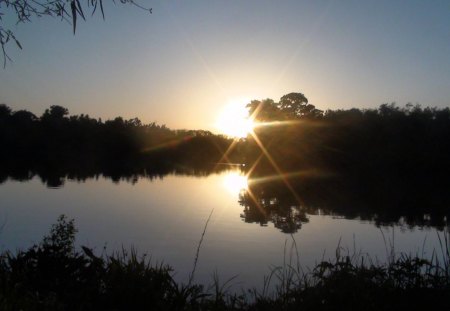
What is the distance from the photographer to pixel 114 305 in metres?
4.21

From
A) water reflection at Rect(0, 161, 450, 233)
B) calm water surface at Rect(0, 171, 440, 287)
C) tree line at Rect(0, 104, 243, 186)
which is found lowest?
calm water surface at Rect(0, 171, 440, 287)

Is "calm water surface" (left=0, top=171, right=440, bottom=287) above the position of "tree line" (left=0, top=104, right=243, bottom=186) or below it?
below

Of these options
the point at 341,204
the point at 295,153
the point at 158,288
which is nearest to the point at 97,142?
the point at 295,153

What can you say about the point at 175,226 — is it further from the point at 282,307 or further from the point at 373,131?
the point at 373,131

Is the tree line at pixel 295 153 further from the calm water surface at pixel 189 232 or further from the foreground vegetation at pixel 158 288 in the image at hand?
the foreground vegetation at pixel 158 288

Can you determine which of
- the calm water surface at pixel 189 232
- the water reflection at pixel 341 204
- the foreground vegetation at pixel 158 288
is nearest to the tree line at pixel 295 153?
the water reflection at pixel 341 204

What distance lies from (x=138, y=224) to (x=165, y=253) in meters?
5.54

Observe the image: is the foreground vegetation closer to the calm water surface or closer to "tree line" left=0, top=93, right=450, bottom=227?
the calm water surface

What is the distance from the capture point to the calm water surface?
39.5ft

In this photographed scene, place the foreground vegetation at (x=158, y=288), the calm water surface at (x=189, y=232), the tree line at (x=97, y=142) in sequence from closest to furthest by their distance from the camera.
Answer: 1. the foreground vegetation at (x=158, y=288)
2. the calm water surface at (x=189, y=232)
3. the tree line at (x=97, y=142)

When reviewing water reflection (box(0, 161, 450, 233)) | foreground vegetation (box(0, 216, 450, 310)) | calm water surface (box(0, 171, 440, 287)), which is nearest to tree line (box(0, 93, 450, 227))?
water reflection (box(0, 161, 450, 233))

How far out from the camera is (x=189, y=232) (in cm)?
1670

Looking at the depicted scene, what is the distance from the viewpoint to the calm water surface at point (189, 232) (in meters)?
12.0

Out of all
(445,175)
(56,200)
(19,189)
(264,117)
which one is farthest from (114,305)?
(264,117)
